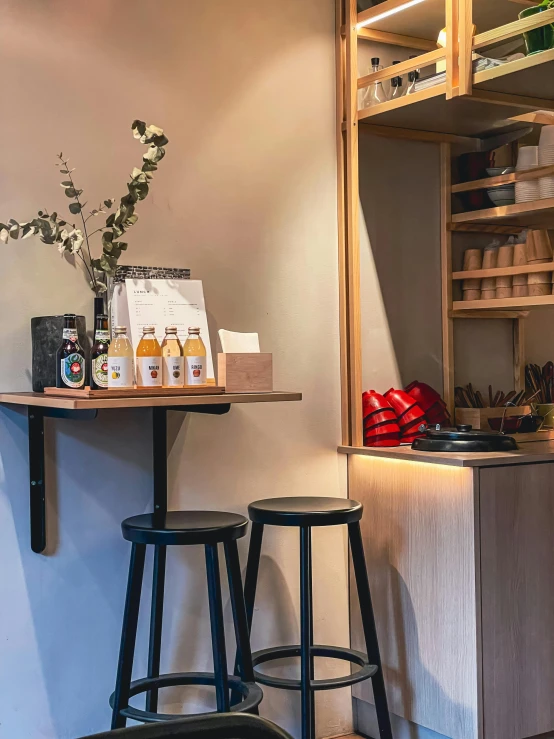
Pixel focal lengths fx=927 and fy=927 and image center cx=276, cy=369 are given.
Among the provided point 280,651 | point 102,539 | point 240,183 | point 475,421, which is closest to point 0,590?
point 102,539

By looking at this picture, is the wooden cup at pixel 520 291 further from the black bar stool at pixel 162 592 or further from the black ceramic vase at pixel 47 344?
the black ceramic vase at pixel 47 344

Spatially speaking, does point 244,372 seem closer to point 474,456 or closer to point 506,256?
point 474,456

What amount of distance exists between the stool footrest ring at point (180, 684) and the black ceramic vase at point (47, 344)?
2.68ft

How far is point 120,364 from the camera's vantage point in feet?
7.07

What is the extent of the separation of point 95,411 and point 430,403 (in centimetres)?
126

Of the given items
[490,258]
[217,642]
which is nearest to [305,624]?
[217,642]

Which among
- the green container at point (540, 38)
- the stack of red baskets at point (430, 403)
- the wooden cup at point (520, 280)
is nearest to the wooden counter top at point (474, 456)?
the stack of red baskets at point (430, 403)

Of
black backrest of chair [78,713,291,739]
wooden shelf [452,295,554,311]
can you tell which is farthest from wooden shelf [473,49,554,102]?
black backrest of chair [78,713,291,739]

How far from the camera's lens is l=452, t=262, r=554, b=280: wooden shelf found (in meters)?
2.93

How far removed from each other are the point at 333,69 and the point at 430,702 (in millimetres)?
2005

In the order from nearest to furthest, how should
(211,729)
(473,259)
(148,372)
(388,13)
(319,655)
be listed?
(211,729) → (148,372) → (319,655) → (388,13) → (473,259)

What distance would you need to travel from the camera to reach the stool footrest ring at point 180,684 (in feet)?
7.34

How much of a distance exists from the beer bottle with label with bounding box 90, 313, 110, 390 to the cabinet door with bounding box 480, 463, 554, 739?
42.3 inches

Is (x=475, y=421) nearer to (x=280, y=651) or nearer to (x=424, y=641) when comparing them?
(x=424, y=641)
